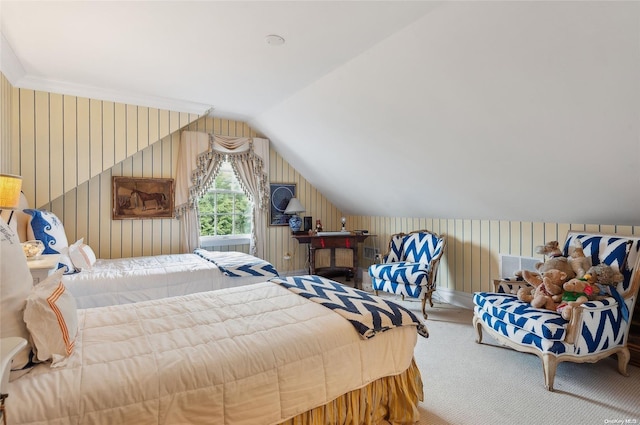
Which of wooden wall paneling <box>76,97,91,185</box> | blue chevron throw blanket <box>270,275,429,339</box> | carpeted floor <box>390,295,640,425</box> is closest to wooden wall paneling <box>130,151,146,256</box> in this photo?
wooden wall paneling <box>76,97,91,185</box>

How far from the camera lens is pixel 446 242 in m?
4.34

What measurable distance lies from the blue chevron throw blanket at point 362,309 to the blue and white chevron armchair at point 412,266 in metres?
1.69

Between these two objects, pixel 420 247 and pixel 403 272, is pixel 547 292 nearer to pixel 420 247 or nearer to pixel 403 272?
pixel 403 272

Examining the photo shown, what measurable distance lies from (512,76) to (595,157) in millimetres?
904

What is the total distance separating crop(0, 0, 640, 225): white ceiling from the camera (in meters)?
2.10

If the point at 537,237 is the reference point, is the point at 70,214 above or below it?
above

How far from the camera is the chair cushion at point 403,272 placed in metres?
3.78

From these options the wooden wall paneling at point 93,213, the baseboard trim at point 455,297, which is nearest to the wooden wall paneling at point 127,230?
the wooden wall paneling at point 93,213

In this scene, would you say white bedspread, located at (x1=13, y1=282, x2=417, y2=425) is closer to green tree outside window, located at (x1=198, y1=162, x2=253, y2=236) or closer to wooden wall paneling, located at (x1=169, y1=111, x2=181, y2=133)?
wooden wall paneling, located at (x1=169, y1=111, x2=181, y2=133)

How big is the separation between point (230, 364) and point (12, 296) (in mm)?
855

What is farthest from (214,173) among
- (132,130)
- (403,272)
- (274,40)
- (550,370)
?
(550,370)

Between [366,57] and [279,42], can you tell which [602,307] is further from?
[279,42]

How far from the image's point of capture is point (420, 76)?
109 inches

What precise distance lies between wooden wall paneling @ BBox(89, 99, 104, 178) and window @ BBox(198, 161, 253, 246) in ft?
4.63
